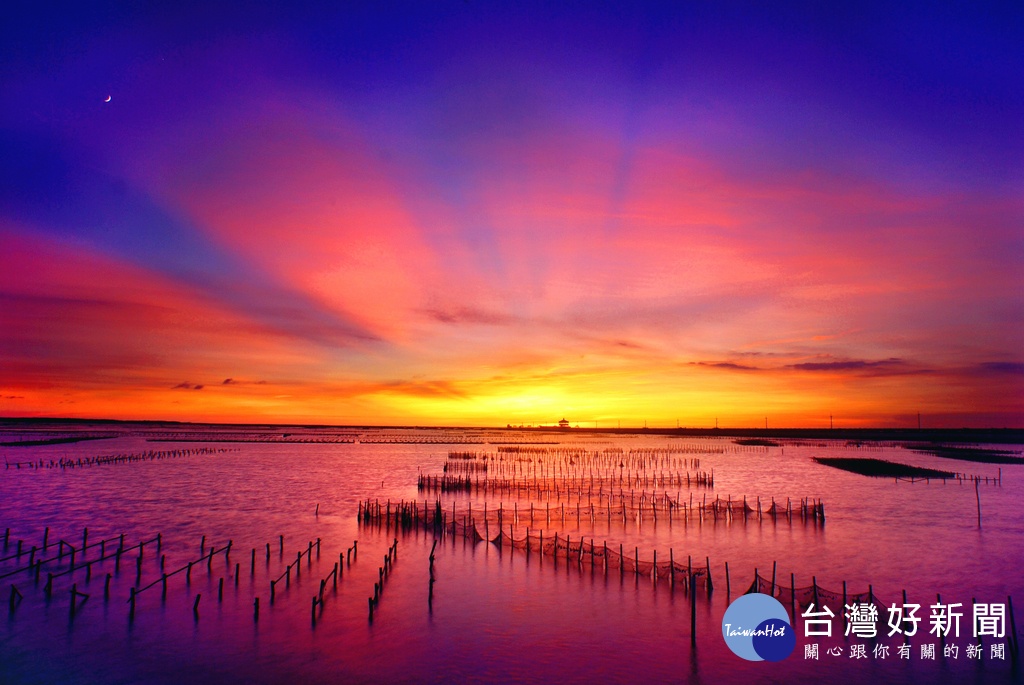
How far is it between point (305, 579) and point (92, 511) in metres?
27.3

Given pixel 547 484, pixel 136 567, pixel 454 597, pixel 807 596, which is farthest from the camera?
pixel 547 484

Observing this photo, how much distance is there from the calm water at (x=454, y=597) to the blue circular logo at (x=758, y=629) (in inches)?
19.0

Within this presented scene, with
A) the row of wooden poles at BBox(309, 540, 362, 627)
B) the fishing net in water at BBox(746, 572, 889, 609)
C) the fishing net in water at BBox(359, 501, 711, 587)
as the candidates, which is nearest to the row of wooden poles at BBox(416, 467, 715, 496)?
the fishing net in water at BBox(359, 501, 711, 587)

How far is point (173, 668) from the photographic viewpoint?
1736 cm

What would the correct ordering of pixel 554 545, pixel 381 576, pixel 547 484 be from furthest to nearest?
1. pixel 547 484
2. pixel 554 545
3. pixel 381 576

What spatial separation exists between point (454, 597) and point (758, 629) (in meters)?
11.4

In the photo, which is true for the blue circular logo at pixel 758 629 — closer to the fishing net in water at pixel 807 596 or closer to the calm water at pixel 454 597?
the fishing net in water at pixel 807 596

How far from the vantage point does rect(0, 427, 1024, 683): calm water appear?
698 inches

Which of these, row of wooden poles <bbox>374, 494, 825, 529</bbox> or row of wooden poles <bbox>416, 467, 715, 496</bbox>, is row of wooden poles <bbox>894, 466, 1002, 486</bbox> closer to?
row of wooden poles <bbox>416, 467, 715, 496</bbox>

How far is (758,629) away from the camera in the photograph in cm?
2033

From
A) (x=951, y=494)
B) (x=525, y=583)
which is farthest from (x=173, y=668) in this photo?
(x=951, y=494)

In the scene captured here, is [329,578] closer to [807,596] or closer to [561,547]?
[561,547]

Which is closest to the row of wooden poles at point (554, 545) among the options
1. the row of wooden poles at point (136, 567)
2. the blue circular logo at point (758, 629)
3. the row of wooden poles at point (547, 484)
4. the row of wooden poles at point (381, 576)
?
the blue circular logo at point (758, 629)

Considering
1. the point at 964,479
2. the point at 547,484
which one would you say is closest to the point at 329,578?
the point at 547,484
